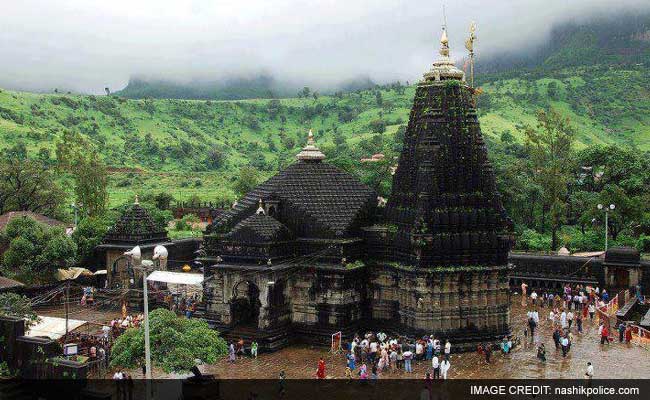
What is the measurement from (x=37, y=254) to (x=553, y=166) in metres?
35.1

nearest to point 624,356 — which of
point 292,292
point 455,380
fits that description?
point 455,380

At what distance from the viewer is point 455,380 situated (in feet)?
73.3

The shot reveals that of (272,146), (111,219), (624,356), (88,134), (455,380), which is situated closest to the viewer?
(455,380)

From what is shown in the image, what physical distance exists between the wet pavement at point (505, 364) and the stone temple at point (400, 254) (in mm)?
1197

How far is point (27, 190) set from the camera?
1967 inches

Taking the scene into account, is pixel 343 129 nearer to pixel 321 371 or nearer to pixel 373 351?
pixel 373 351

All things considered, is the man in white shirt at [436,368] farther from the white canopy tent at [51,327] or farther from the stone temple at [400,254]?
the white canopy tent at [51,327]

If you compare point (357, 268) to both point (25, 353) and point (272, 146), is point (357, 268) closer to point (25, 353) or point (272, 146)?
point (25, 353)

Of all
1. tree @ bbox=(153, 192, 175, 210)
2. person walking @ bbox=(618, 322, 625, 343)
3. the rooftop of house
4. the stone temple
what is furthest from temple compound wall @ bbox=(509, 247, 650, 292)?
tree @ bbox=(153, 192, 175, 210)

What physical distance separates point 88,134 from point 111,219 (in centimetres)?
6042

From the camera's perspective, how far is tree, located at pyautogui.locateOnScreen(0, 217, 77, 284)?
34.7 meters

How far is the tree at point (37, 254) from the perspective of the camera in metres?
34.7

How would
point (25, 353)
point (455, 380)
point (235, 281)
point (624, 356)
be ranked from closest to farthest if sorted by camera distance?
point (25, 353) → point (455, 380) → point (624, 356) → point (235, 281)

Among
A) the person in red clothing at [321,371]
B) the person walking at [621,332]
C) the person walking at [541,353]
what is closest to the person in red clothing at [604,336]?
the person walking at [621,332]
